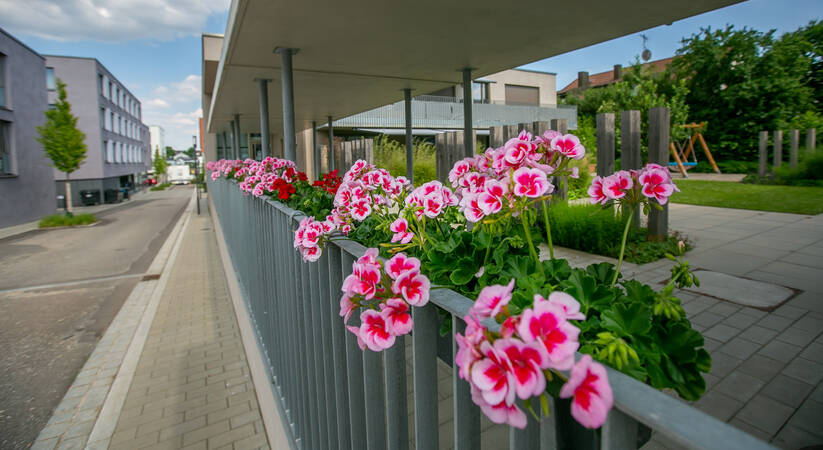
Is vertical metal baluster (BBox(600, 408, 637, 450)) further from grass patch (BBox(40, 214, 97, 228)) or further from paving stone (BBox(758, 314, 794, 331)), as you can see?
grass patch (BBox(40, 214, 97, 228))

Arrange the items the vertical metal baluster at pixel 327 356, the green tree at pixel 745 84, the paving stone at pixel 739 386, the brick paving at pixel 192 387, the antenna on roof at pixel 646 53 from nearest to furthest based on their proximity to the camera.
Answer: the vertical metal baluster at pixel 327 356 < the paving stone at pixel 739 386 < the brick paving at pixel 192 387 < the green tree at pixel 745 84 < the antenna on roof at pixel 646 53

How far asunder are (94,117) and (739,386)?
4053 centimetres

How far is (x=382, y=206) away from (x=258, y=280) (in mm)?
2399

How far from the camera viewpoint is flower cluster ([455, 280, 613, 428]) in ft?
1.65

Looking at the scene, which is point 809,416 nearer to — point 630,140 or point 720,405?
point 720,405

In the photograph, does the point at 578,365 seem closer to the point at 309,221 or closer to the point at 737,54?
the point at 309,221

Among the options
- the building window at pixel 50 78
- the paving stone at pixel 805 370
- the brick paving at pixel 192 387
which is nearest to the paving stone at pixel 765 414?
the paving stone at pixel 805 370

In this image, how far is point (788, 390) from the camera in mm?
2676

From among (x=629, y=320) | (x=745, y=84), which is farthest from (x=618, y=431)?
(x=745, y=84)

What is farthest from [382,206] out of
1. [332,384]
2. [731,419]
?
[731,419]

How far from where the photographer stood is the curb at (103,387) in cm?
326

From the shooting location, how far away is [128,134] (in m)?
46.6

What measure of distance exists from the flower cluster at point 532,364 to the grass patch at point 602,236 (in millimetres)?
5758

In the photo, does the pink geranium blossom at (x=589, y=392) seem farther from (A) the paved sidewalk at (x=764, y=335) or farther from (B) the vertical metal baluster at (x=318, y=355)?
(B) the vertical metal baluster at (x=318, y=355)
